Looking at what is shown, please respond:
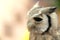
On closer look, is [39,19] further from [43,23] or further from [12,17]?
[12,17]

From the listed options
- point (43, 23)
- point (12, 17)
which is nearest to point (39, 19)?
point (43, 23)

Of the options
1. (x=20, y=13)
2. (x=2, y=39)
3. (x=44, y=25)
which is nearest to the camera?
(x=44, y=25)

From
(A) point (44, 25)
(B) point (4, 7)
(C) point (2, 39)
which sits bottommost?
(C) point (2, 39)

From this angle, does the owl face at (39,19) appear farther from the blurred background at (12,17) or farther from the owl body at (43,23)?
the blurred background at (12,17)

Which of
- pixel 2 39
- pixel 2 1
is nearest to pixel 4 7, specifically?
pixel 2 1

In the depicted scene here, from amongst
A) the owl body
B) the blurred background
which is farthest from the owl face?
the blurred background

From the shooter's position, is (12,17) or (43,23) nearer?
(43,23)

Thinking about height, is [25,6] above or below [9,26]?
above

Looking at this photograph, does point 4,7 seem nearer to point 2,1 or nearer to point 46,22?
point 2,1
